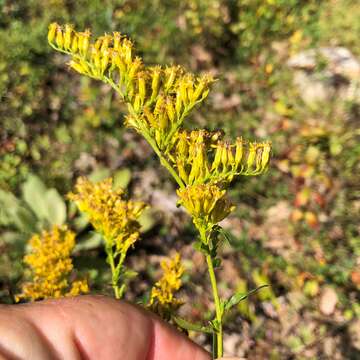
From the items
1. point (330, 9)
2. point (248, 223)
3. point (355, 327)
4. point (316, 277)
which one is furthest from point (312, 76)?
point (355, 327)

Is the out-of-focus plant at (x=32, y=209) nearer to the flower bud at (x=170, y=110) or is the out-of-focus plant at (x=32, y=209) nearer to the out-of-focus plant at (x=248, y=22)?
the out-of-focus plant at (x=248, y=22)

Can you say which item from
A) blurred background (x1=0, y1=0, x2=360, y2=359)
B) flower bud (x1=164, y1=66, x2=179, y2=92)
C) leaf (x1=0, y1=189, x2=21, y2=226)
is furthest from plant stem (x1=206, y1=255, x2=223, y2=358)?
leaf (x1=0, y1=189, x2=21, y2=226)

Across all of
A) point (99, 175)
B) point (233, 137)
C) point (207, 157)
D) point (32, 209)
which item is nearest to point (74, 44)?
point (207, 157)

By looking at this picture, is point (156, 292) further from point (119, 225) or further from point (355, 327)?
point (355, 327)

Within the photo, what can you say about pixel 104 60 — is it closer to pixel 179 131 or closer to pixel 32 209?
pixel 179 131

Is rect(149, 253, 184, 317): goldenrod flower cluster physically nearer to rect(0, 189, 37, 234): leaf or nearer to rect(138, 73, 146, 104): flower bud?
rect(138, 73, 146, 104): flower bud
